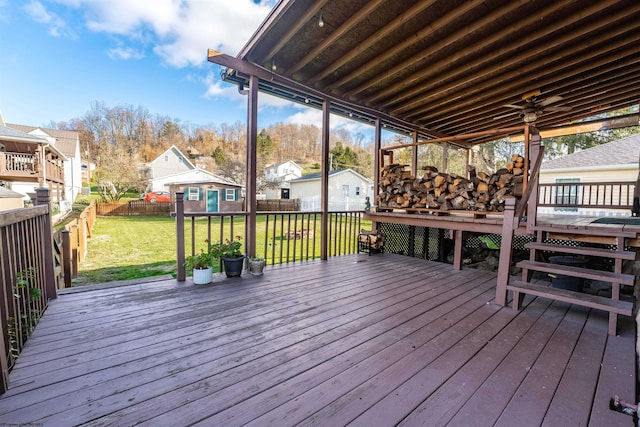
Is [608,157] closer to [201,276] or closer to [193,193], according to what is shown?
[201,276]

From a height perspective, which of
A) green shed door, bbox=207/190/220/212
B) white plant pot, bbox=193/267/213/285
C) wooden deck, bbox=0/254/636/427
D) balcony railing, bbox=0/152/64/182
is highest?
balcony railing, bbox=0/152/64/182

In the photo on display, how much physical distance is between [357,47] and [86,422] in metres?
4.10

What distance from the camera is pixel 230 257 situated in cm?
377

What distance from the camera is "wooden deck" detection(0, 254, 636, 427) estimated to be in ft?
4.51

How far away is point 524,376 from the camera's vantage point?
5.60 ft

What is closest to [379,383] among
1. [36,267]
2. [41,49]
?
[36,267]

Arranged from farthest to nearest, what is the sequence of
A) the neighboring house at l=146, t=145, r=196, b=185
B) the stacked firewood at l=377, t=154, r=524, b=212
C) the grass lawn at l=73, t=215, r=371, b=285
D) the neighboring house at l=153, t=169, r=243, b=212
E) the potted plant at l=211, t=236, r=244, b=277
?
the neighboring house at l=146, t=145, r=196, b=185 → the neighboring house at l=153, t=169, r=243, b=212 → the grass lawn at l=73, t=215, r=371, b=285 → the stacked firewood at l=377, t=154, r=524, b=212 → the potted plant at l=211, t=236, r=244, b=277

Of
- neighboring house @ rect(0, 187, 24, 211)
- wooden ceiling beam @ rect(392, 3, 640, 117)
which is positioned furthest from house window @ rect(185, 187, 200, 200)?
wooden ceiling beam @ rect(392, 3, 640, 117)

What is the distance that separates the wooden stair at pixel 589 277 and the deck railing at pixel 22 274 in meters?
3.86

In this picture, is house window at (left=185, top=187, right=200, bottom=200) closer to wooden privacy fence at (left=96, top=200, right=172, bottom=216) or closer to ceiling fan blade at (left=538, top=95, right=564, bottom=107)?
wooden privacy fence at (left=96, top=200, right=172, bottom=216)

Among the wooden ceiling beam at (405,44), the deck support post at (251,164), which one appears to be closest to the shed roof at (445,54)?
the wooden ceiling beam at (405,44)

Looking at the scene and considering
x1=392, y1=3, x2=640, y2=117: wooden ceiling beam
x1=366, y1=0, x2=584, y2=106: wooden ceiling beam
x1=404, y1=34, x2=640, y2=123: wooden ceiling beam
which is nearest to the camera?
x1=366, y1=0, x2=584, y2=106: wooden ceiling beam

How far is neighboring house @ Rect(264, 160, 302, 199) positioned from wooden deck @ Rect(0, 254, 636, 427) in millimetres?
21616

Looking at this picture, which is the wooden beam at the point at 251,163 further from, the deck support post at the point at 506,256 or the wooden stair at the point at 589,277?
the wooden stair at the point at 589,277
